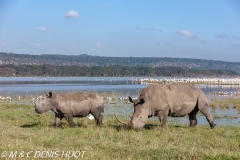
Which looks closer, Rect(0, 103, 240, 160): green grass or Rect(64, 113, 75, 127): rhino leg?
Rect(0, 103, 240, 160): green grass

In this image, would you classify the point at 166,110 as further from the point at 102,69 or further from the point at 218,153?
the point at 102,69

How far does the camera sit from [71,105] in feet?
48.7

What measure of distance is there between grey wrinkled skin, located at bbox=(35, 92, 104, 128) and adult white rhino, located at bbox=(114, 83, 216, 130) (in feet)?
6.03

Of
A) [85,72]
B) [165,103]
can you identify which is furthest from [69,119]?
[85,72]

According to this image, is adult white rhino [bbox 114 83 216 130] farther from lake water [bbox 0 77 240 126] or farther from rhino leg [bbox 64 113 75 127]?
lake water [bbox 0 77 240 126]

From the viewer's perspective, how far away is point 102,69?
165 meters

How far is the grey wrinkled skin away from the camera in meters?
14.8

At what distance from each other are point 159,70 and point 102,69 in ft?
86.8

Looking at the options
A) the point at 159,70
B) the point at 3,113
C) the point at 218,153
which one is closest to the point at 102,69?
the point at 159,70

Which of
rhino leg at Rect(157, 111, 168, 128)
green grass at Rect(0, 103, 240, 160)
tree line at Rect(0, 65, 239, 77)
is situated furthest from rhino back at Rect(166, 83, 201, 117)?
tree line at Rect(0, 65, 239, 77)

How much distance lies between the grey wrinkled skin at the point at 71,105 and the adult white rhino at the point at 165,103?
1.84 metres

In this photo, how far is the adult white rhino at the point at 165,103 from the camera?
1347 centimetres

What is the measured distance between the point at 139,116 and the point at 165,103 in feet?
3.94

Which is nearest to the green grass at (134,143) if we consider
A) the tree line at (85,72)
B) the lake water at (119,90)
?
the lake water at (119,90)
